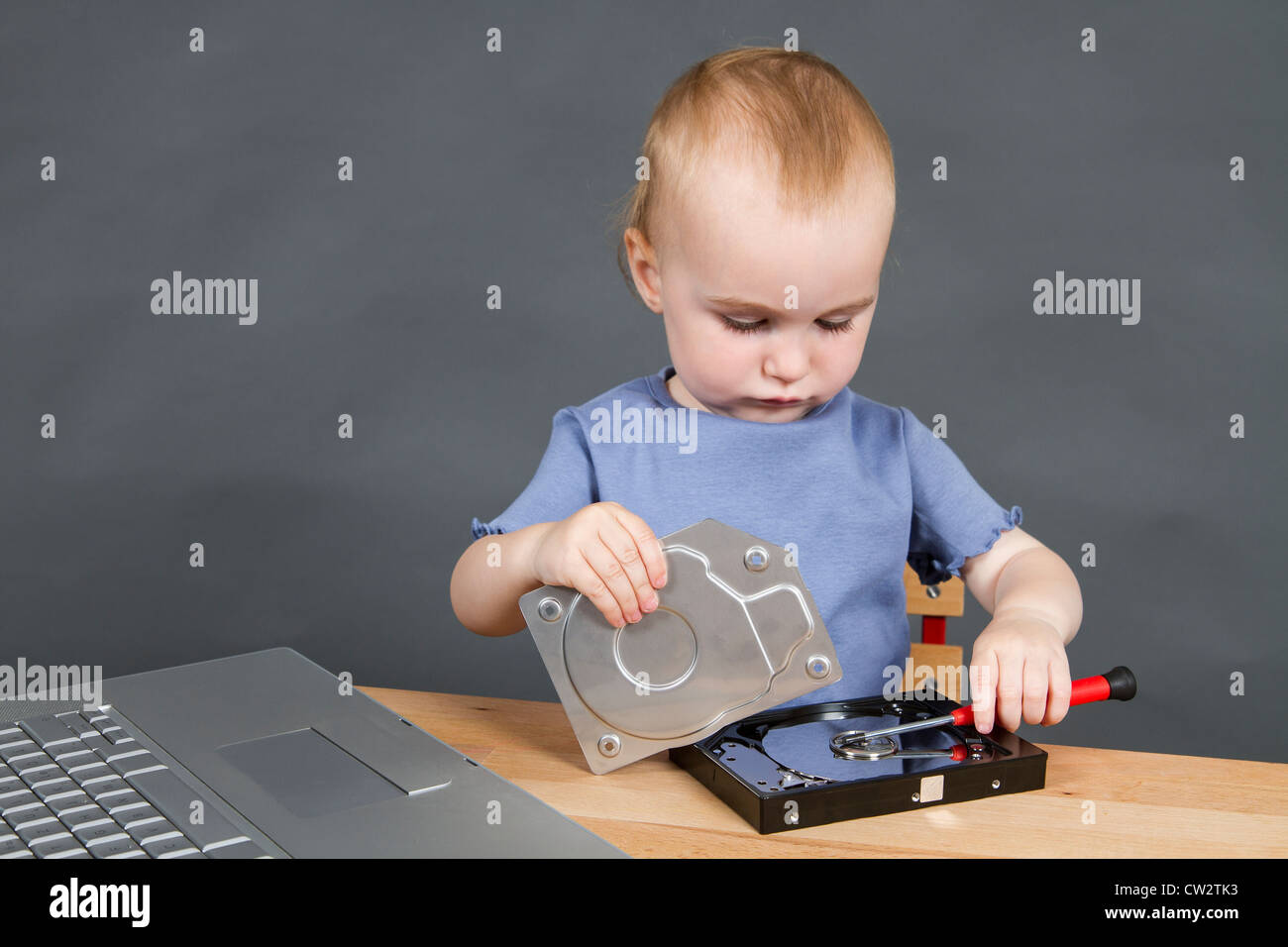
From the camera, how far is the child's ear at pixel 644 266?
1.26 meters

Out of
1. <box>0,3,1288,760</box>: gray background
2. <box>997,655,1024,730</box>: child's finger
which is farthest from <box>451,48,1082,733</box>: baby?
<box>0,3,1288,760</box>: gray background

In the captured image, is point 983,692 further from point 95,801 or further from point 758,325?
point 95,801

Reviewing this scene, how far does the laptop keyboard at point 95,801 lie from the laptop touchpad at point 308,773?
0.05 metres

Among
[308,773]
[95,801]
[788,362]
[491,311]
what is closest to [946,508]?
[788,362]

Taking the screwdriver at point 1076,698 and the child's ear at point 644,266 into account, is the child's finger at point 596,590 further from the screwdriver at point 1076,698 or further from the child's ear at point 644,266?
the child's ear at point 644,266

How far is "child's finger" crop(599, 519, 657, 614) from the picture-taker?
3.17ft

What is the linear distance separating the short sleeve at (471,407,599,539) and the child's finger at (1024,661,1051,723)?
425 millimetres

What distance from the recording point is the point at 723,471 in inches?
49.2

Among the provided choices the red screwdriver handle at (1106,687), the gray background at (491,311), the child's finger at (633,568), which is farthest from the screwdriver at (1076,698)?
the gray background at (491,311)

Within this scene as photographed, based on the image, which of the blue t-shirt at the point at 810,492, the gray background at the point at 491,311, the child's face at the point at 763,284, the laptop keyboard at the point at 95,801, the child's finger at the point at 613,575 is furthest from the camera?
the gray background at the point at 491,311

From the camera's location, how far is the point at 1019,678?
39.9 inches

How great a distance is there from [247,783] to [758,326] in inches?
21.6

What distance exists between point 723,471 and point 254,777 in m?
0.51
